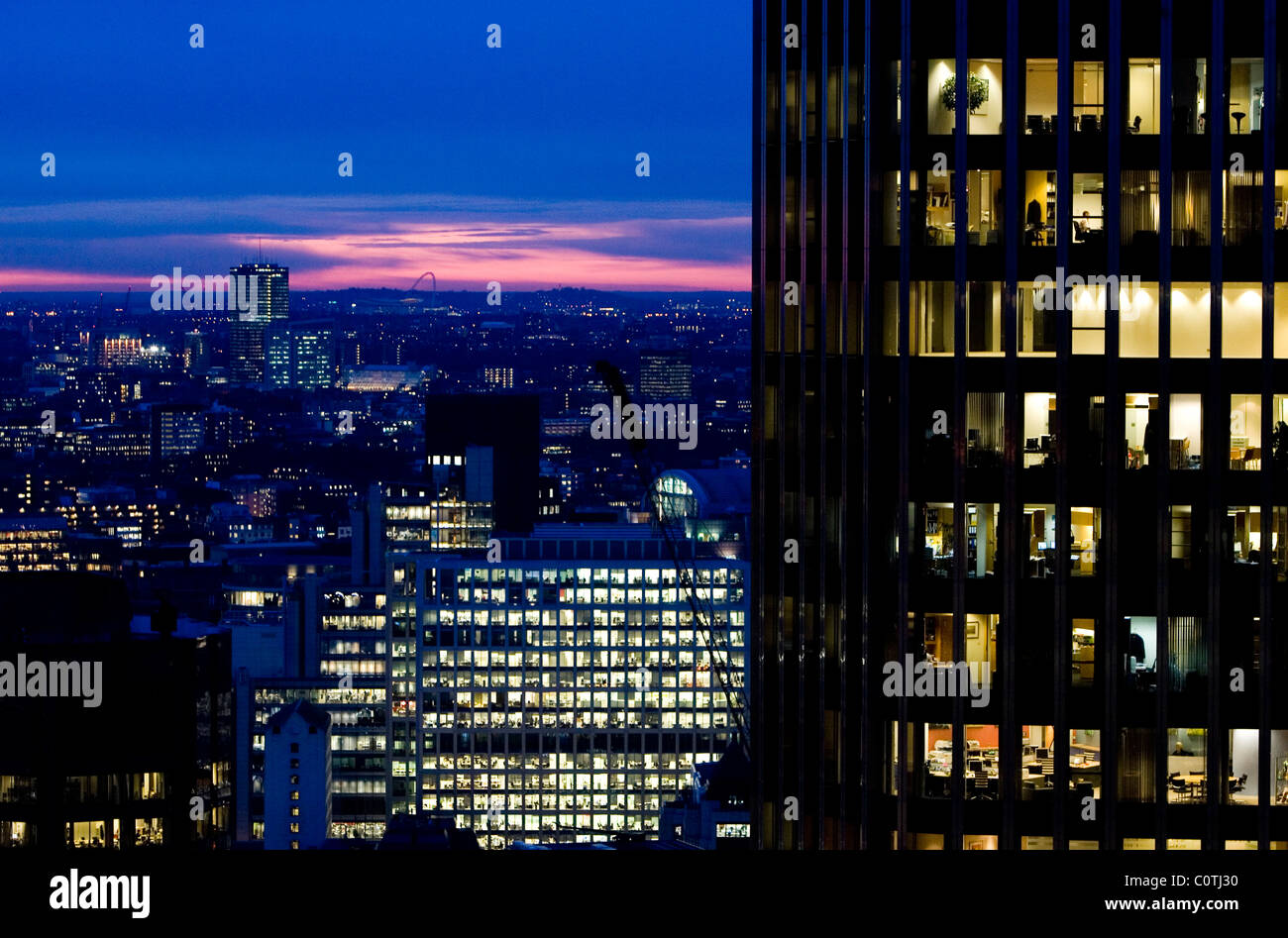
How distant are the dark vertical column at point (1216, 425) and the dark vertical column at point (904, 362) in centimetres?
501

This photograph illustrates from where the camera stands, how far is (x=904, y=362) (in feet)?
107

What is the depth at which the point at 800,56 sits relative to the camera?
121 feet

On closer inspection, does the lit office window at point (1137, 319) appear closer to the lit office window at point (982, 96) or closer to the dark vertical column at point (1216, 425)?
the dark vertical column at point (1216, 425)

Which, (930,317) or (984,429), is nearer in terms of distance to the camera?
(984,429)

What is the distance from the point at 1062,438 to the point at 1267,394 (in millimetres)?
3511

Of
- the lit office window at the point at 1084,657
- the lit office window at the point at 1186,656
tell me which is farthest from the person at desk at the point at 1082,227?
the lit office window at the point at 1186,656

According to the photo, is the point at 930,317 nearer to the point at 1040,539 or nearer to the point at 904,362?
the point at 904,362

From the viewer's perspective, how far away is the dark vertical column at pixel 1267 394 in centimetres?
3125

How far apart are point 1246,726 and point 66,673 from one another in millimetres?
66578

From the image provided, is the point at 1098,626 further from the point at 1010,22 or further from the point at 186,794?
the point at 186,794

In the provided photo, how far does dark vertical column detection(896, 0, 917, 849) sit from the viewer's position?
105 feet

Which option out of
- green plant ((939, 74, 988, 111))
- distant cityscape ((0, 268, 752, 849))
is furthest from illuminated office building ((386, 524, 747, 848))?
green plant ((939, 74, 988, 111))

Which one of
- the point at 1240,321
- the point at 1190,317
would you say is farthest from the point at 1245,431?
the point at 1190,317
